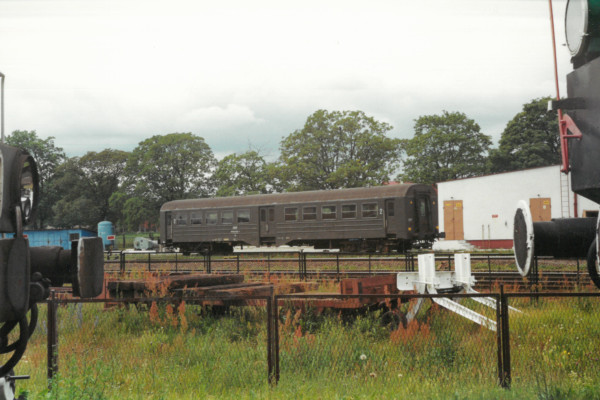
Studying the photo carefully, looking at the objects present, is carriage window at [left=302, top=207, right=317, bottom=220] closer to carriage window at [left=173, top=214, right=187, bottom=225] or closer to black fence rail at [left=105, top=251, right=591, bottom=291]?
black fence rail at [left=105, top=251, right=591, bottom=291]

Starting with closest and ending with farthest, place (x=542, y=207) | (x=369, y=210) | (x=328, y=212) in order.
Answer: (x=369, y=210) < (x=328, y=212) < (x=542, y=207)

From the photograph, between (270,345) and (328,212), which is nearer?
(270,345)

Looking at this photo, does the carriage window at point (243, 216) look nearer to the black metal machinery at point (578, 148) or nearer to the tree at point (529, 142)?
the black metal machinery at point (578, 148)

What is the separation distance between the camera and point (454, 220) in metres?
35.2

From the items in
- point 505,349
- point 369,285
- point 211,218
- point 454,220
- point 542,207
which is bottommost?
point 505,349

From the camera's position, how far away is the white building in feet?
103

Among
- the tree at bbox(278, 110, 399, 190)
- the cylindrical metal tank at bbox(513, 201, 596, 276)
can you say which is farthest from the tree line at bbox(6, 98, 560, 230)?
the cylindrical metal tank at bbox(513, 201, 596, 276)

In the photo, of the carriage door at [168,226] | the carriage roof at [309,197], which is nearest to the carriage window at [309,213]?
the carriage roof at [309,197]

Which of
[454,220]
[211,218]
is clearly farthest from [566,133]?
[454,220]

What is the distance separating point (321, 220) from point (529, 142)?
40547mm

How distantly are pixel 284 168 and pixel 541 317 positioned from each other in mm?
41902

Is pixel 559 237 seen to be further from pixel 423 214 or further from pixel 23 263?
pixel 423 214

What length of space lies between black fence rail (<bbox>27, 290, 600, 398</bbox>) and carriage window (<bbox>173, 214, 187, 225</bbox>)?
21248mm

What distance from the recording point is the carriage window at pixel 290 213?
2877 cm
